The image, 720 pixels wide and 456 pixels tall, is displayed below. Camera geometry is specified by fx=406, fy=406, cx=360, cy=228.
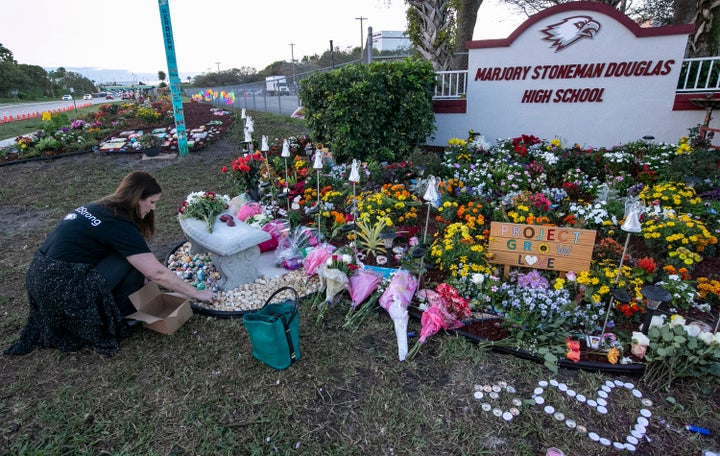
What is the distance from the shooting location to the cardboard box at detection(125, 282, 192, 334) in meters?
3.12

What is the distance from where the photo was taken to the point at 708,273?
11.5 feet

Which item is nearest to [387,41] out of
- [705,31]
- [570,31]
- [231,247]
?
[705,31]

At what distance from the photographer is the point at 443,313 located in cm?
304

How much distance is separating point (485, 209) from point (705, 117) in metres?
4.16

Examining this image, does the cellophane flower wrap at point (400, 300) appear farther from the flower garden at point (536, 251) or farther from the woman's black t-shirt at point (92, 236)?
the woman's black t-shirt at point (92, 236)

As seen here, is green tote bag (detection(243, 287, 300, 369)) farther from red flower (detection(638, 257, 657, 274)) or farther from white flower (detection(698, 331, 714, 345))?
red flower (detection(638, 257, 657, 274))

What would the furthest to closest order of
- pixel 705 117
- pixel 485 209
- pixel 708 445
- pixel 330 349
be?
pixel 705 117
pixel 485 209
pixel 330 349
pixel 708 445

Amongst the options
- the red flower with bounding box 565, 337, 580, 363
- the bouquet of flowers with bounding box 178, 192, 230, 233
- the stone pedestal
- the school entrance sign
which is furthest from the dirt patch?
the school entrance sign

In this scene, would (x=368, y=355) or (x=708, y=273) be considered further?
(x=708, y=273)

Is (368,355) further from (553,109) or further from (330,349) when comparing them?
(553,109)

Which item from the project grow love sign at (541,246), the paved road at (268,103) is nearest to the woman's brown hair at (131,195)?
the project grow love sign at (541,246)

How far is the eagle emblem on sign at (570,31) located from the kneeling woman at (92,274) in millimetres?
6690

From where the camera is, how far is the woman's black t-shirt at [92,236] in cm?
283

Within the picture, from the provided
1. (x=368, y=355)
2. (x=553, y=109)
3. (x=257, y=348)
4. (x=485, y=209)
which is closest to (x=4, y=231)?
(x=257, y=348)
